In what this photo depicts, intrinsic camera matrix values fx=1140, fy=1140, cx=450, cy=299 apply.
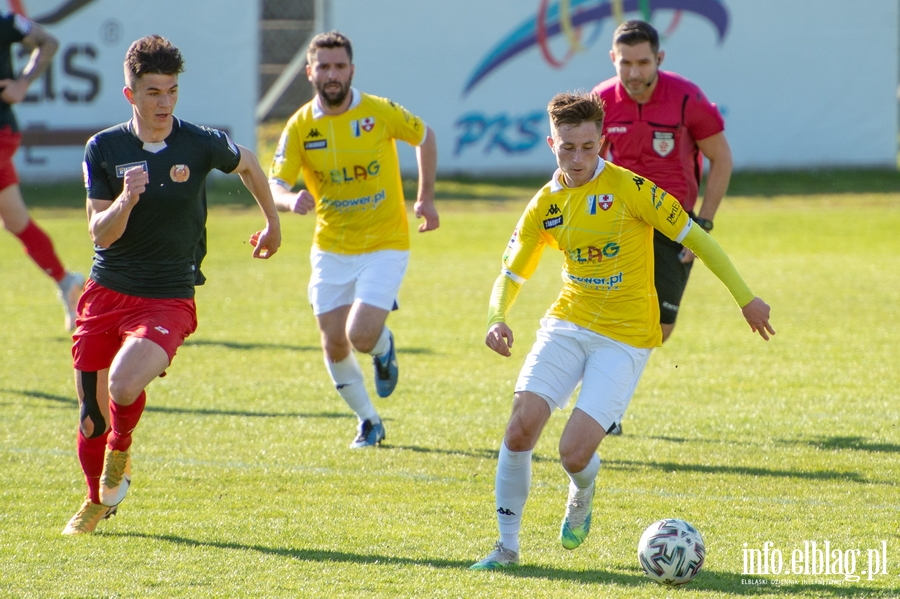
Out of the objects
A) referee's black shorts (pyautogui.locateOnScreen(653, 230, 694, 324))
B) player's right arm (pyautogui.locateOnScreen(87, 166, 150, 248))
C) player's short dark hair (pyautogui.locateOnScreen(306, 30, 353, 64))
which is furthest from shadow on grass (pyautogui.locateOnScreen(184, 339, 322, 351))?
player's right arm (pyautogui.locateOnScreen(87, 166, 150, 248))

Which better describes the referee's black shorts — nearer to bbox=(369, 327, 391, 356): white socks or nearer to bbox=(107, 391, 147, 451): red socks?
bbox=(369, 327, 391, 356): white socks

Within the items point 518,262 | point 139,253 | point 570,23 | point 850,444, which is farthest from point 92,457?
point 570,23

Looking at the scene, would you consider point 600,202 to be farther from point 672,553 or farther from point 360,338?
point 360,338

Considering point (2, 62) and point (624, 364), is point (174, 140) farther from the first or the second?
point (2, 62)

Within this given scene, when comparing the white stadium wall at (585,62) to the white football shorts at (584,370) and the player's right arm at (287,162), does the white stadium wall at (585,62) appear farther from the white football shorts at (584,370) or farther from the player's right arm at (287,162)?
the white football shorts at (584,370)

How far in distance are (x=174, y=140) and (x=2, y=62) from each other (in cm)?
459

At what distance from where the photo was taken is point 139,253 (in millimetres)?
5105

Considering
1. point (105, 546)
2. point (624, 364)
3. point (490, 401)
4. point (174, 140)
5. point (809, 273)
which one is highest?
point (174, 140)

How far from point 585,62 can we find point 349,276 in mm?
16622

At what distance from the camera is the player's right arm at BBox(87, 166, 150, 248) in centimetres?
455

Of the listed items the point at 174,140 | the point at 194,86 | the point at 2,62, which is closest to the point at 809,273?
the point at 2,62

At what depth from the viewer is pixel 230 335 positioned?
1071 centimetres

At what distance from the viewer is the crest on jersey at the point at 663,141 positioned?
6.73m

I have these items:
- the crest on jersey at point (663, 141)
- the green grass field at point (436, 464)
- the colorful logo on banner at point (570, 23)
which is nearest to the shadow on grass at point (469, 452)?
the green grass field at point (436, 464)
